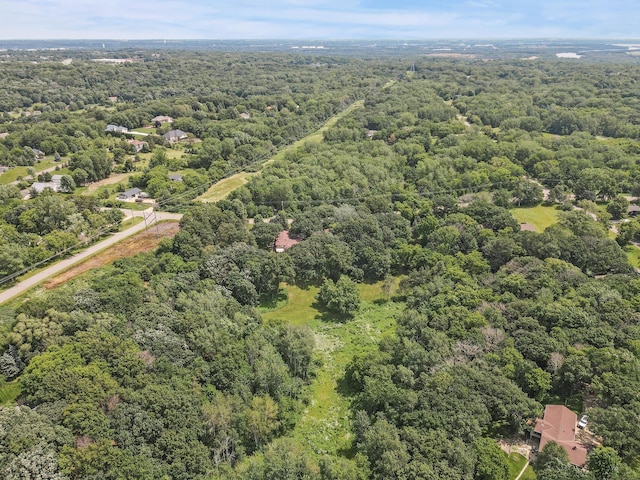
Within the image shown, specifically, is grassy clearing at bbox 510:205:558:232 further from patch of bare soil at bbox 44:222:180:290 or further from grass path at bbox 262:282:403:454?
patch of bare soil at bbox 44:222:180:290

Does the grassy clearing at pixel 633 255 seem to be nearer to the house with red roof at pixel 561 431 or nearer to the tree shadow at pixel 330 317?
the house with red roof at pixel 561 431

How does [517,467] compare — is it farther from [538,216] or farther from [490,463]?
[538,216]

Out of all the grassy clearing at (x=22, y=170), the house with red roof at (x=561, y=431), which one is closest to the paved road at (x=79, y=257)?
the grassy clearing at (x=22, y=170)

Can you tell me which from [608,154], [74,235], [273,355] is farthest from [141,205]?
[608,154]

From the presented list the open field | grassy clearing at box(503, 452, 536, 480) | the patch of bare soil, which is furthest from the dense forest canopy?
the patch of bare soil

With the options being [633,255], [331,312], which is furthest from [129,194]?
[633,255]
